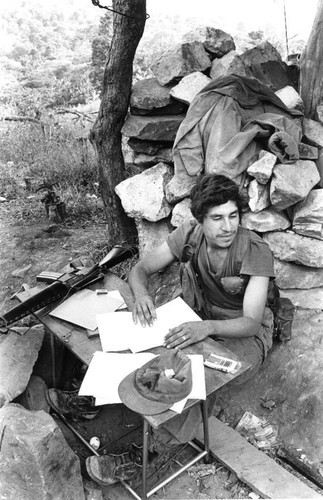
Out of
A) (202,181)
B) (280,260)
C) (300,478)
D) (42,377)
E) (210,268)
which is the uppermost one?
(202,181)

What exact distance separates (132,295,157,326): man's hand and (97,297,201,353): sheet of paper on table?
0.09 ft

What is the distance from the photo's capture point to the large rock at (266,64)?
493cm

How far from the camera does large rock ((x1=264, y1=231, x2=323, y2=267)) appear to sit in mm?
4113

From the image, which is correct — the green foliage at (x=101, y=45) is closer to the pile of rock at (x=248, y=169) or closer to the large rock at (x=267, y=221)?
the pile of rock at (x=248, y=169)

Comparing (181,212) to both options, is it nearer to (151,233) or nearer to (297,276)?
(151,233)

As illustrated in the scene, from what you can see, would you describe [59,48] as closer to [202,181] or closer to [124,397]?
[202,181]

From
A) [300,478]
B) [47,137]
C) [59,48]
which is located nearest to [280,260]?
[300,478]

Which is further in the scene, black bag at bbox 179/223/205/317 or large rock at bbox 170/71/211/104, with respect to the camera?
large rock at bbox 170/71/211/104

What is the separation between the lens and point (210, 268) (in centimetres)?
343

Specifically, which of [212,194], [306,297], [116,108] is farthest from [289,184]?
[116,108]

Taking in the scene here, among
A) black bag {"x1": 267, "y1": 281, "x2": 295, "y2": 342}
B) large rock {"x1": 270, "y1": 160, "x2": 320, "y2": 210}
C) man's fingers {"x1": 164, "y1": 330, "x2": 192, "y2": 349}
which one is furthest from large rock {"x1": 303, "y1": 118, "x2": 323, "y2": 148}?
man's fingers {"x1": 164, "y1": 330, "x2": 192, "y2": 349}

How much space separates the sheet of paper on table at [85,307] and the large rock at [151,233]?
5.77 feet

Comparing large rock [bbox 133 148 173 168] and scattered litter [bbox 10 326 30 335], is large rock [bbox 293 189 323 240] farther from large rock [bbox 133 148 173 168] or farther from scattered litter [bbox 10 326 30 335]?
scattered litter [bbox 10 326 30 335]

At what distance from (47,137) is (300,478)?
21.6 feet
